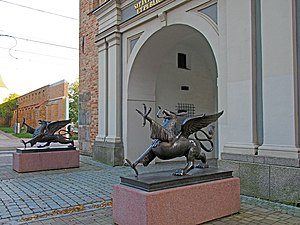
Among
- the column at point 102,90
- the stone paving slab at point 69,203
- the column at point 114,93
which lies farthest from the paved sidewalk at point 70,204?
the column at point 102,90

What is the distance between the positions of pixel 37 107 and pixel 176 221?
29.8m

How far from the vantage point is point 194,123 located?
432 cm

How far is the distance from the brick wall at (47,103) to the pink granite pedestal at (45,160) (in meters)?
17.1

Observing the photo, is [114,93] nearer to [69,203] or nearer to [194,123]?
[69,203]

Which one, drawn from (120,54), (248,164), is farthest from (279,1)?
(120,54)

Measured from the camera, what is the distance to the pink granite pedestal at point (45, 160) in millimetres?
8461

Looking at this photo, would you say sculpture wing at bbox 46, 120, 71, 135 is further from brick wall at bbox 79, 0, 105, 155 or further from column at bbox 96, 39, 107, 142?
brick wall at bbox 79, 0, 105, 155

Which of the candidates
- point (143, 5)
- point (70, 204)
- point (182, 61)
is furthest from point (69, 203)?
point (182, 61)

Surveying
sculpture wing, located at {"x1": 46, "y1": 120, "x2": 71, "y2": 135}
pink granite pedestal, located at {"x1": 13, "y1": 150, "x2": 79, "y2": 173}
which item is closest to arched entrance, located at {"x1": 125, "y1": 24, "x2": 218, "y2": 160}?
pink granite pedestal, located at {"x1": 13, "y1": 150, "x2": 79, "y2": 173}

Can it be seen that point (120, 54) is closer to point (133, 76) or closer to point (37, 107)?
point (133, 76)

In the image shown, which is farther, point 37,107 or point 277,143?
point 37,107

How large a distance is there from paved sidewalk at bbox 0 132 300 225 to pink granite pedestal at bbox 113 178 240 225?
0.67ft

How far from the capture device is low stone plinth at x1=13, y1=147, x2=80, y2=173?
848 cm

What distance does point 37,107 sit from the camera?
31312 mm
